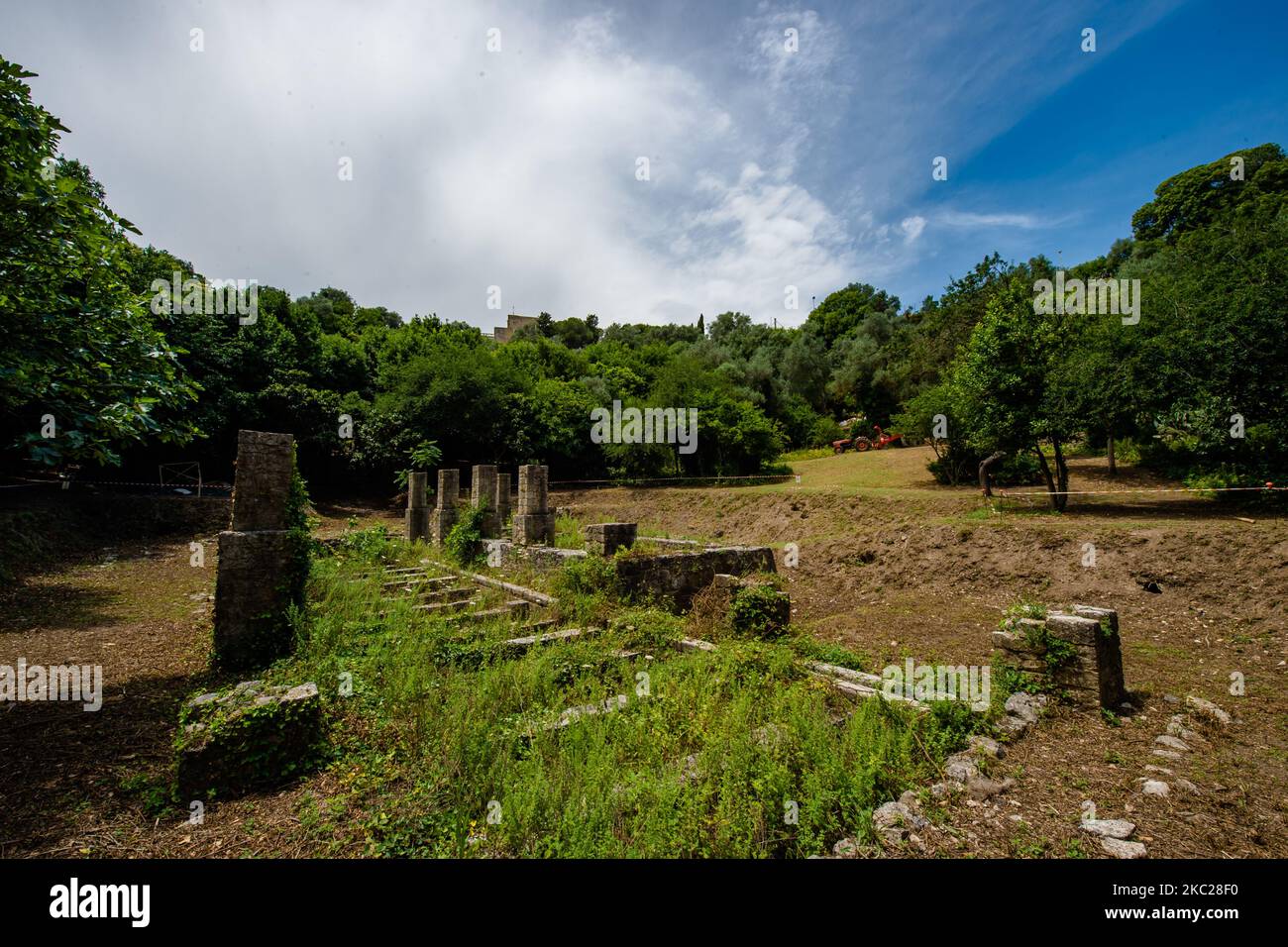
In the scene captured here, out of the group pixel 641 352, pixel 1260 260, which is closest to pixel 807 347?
pixel 641 352

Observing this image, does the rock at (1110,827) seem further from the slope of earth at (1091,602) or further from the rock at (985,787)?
the rock at (985,787)

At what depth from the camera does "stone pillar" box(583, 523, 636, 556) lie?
34.1 feet

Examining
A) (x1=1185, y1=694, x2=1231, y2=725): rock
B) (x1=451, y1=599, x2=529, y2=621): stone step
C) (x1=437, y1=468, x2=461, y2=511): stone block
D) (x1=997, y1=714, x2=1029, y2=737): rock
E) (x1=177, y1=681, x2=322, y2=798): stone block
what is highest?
(x1=437, y1=468, x2=461, y2=511): stone block

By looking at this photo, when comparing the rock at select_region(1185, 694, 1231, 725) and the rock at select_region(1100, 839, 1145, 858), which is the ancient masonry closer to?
the rock at select_region(1185, 694, 1231, 725)

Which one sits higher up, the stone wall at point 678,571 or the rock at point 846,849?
the stone wall at point 678,571

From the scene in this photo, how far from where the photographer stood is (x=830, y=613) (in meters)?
10.7

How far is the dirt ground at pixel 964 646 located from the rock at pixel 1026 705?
0.48 ft

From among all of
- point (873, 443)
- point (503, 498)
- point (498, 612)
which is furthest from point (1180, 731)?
point (873, 443)

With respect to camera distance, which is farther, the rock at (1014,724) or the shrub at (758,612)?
the shrub at (758,612)

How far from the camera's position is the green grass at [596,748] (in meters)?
3.48

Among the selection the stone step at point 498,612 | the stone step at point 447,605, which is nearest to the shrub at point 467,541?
the stone step at point 447,605

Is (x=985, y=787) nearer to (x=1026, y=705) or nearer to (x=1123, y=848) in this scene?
(x=1123, y=848)

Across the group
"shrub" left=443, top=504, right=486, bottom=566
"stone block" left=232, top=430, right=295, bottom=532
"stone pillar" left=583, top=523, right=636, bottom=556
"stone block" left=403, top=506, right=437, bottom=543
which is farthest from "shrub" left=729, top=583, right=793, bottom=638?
"stone block" left=403, top=506, right=437, bottom=543

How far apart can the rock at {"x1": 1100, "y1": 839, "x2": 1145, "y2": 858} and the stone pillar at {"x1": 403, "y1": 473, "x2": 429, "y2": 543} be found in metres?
16.9
